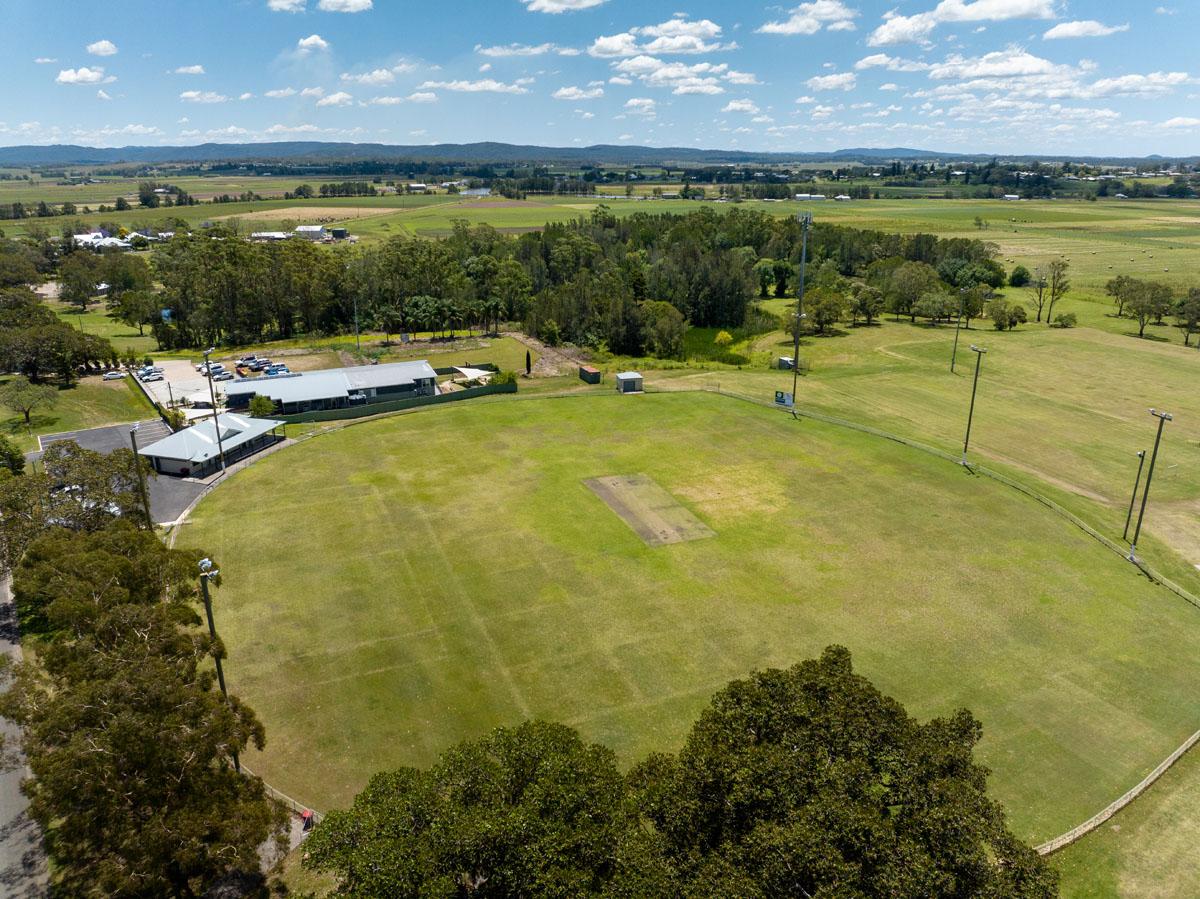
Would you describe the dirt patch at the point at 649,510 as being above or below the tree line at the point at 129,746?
below

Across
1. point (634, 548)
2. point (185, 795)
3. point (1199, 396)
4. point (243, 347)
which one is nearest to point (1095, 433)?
point (1199, 396)

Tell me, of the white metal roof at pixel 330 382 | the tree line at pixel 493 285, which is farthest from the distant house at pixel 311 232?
the white metal roof at pixel 330 382

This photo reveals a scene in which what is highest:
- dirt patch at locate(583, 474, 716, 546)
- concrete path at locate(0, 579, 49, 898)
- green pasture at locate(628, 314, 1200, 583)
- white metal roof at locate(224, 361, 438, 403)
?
white metal roof at locate(224, 361, 438, 403)

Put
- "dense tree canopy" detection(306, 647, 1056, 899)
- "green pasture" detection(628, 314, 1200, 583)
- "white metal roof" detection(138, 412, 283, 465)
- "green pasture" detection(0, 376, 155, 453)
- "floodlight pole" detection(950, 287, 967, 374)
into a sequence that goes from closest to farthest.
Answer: "dense tree canopy" detection(306, 647, 1056, 899)
"green pasture" detection(628, 314, 1200, 583)
"white metal roof" detection(138, 412, 283, 465)
"green pasture" detection(0, 376, 155, 453)
"floodlight pole" detection(950, 287, 967, 374)

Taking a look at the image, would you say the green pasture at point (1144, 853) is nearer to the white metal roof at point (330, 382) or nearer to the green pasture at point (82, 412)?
the white metal roof at point (330, 382)

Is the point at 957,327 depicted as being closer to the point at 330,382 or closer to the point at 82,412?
the point at 330,382

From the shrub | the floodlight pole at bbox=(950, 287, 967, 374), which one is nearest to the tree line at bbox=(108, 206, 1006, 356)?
the floodlight pole at bbox=(950, 287, 967, 374)

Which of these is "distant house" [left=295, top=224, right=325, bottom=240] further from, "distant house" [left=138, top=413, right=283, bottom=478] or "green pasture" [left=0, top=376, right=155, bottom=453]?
"distant house" [left=138, top=413, right=283, bottom=478]
